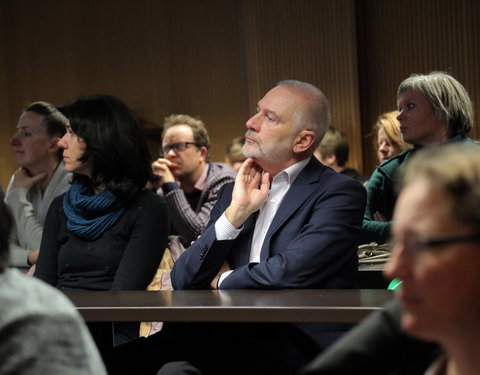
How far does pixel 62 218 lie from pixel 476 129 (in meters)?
4.98

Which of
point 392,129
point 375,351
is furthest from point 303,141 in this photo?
point 392,129

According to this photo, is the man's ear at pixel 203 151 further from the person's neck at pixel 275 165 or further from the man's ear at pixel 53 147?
the person's neck at pixel 275 165

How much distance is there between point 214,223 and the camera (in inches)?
142

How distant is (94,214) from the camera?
3.98 meters

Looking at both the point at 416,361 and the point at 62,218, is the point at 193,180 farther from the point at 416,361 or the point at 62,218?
the point at 416,361

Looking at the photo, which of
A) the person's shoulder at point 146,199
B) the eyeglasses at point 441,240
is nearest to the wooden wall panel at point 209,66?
the person's shoulder at point 146,199

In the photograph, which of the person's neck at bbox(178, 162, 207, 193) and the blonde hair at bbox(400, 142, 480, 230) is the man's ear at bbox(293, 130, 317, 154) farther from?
the person's neck at bbox(178, 162, 207, 193)

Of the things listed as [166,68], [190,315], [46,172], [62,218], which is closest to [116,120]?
[62,218]

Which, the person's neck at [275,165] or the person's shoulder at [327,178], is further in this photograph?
the person's neck at [275,165]

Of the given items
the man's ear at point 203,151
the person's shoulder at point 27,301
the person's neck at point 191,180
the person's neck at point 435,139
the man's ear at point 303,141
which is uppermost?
the person's shoulder at point 27,301

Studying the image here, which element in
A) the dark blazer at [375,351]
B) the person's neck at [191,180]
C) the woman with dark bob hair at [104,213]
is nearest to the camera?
the dark blazer at [375,351]

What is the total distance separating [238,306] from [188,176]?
3.70 metres

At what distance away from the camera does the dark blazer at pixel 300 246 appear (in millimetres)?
3266

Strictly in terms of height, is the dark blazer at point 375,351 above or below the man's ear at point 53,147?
above
